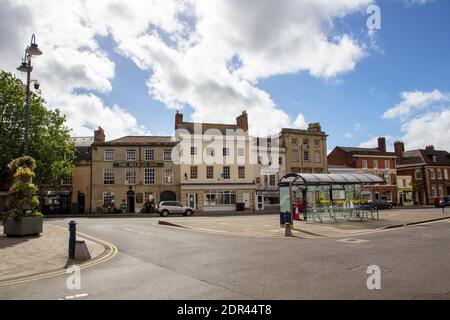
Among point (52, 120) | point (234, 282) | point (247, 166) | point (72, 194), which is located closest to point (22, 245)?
point (234, 282)

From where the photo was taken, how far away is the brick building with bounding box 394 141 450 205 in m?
58.1

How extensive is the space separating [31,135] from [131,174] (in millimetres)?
11939

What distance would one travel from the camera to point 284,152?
47.5 meters

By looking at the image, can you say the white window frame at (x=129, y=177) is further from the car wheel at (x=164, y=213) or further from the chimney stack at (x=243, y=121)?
the chimney stack at (x=243, y=121)

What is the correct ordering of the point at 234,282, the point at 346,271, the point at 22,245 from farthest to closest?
the point at 22,245 < the point at 346,271 < the point at 234,282

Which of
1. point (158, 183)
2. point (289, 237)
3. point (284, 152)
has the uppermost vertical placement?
point (284, 152)

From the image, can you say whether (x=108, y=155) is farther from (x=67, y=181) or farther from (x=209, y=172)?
(x=209, y=172)

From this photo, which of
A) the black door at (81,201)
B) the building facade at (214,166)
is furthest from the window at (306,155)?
the black door at (81,201)

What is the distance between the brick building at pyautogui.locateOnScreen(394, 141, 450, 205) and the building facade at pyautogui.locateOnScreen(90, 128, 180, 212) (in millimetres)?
43535

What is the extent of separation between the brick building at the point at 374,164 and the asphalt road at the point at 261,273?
147 ft

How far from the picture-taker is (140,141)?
42.5 m

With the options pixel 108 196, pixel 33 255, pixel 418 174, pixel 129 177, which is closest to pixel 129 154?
pixel 129 177
